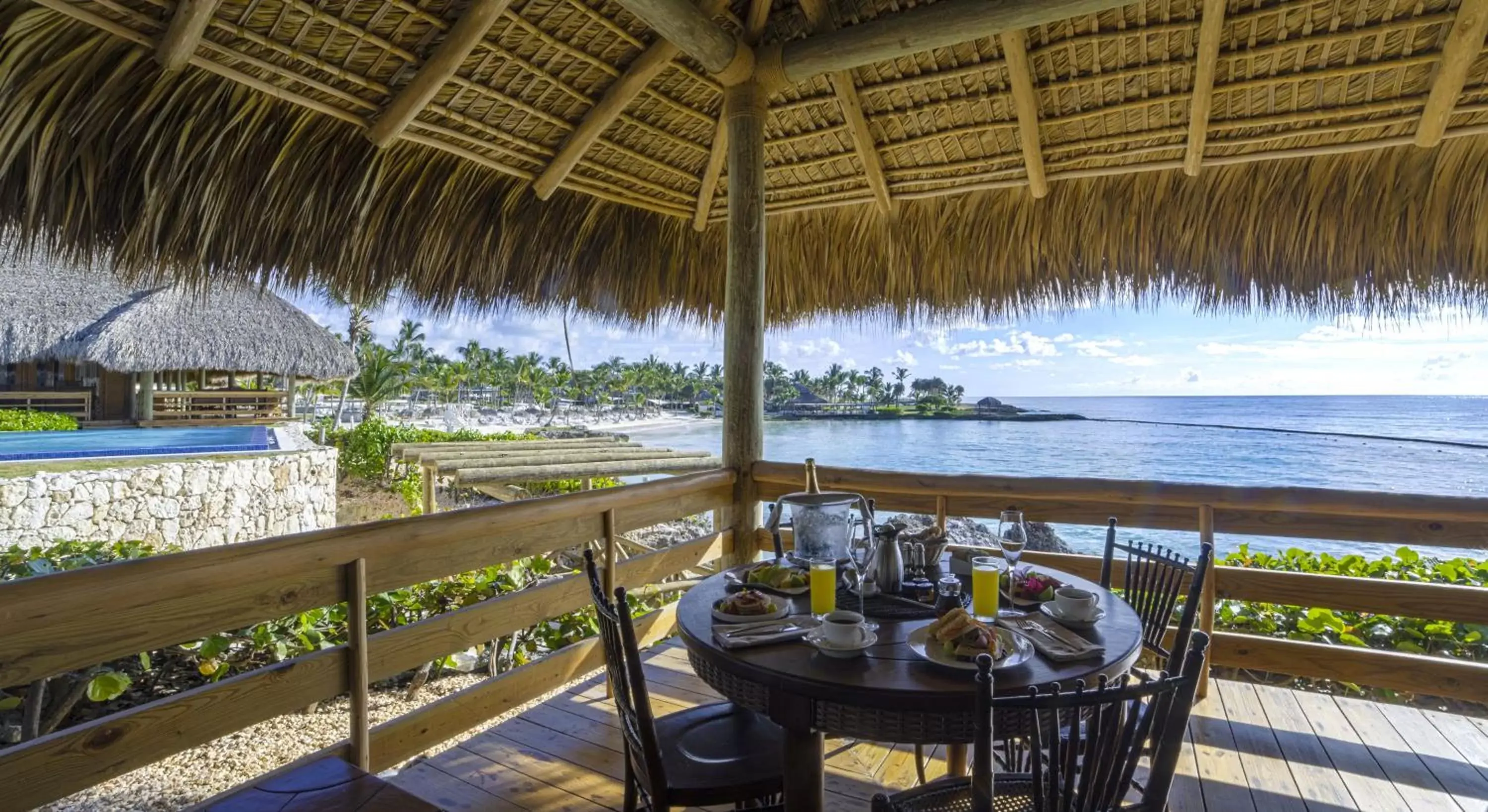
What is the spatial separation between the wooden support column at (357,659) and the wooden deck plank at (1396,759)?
8.75 feet

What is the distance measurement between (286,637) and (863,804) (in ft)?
10.1

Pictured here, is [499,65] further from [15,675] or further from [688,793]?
[688,793]

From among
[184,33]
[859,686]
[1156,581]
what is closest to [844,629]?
[859,686]

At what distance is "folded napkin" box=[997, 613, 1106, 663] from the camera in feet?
4.13

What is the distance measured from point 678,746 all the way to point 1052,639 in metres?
0.80

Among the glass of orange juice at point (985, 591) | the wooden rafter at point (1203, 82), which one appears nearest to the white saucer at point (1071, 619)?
the glass of orange juice at point (985, 591)

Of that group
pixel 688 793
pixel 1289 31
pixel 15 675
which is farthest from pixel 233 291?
pixel 1289 31

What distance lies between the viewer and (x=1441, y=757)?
205 cm

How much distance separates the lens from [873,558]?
5.50 ft

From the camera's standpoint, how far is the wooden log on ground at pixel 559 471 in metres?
4.86

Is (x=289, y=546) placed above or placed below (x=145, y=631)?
above

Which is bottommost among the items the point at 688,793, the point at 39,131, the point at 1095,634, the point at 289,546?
the point at 688,793

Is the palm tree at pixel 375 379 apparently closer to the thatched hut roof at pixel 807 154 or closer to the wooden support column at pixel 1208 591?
the thatched hut roof at pixel 807 154

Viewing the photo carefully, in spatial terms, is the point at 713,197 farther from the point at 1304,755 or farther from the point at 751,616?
the point at 1304,755
